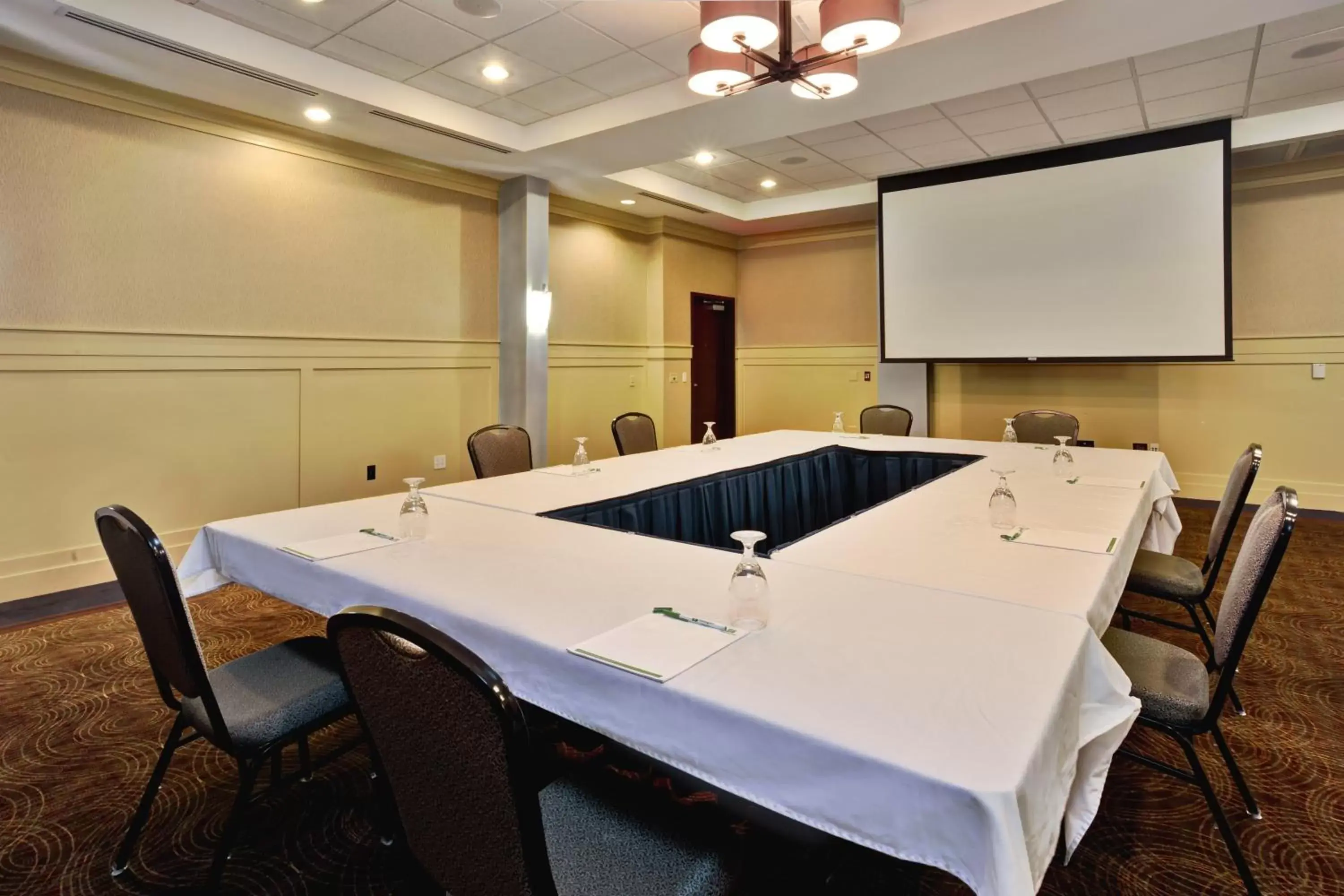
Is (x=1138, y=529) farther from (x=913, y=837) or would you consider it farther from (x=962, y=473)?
(x=913, y=837)

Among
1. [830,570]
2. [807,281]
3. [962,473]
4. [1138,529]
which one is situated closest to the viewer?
[830,570]

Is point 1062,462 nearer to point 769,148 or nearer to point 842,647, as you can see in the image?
point 842,647

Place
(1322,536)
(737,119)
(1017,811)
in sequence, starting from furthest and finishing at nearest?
1. (1322,536)
2. (737,119)
3. (1017,811)

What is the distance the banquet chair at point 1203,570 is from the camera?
2.64 meters

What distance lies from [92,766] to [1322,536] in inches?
284

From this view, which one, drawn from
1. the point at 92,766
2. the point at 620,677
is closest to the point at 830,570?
the point at 620,677

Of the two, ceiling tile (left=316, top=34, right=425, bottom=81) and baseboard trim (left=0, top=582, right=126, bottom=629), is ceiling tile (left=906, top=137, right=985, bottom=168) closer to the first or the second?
ceiling tile (left=316, top=34, right=425, bottom=81)

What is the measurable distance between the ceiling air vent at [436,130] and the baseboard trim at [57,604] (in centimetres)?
311

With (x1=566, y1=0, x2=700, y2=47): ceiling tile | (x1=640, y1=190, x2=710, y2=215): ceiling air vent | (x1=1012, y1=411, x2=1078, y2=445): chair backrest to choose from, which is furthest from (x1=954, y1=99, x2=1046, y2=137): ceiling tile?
(x1=640, y1=190, x2=710, y2=215): ceiling air vent

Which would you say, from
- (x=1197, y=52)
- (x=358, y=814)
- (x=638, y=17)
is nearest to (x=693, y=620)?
(x=358, y=814)

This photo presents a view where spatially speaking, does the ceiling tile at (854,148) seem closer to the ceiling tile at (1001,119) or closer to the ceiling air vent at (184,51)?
the ceiling tile at (1001,119)

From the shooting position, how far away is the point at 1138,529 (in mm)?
2658

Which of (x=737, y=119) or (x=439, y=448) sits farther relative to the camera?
(x=439, y=448)

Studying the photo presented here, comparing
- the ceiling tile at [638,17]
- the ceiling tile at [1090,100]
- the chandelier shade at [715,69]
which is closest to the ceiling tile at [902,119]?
the ceiling tile at [1090,100]
